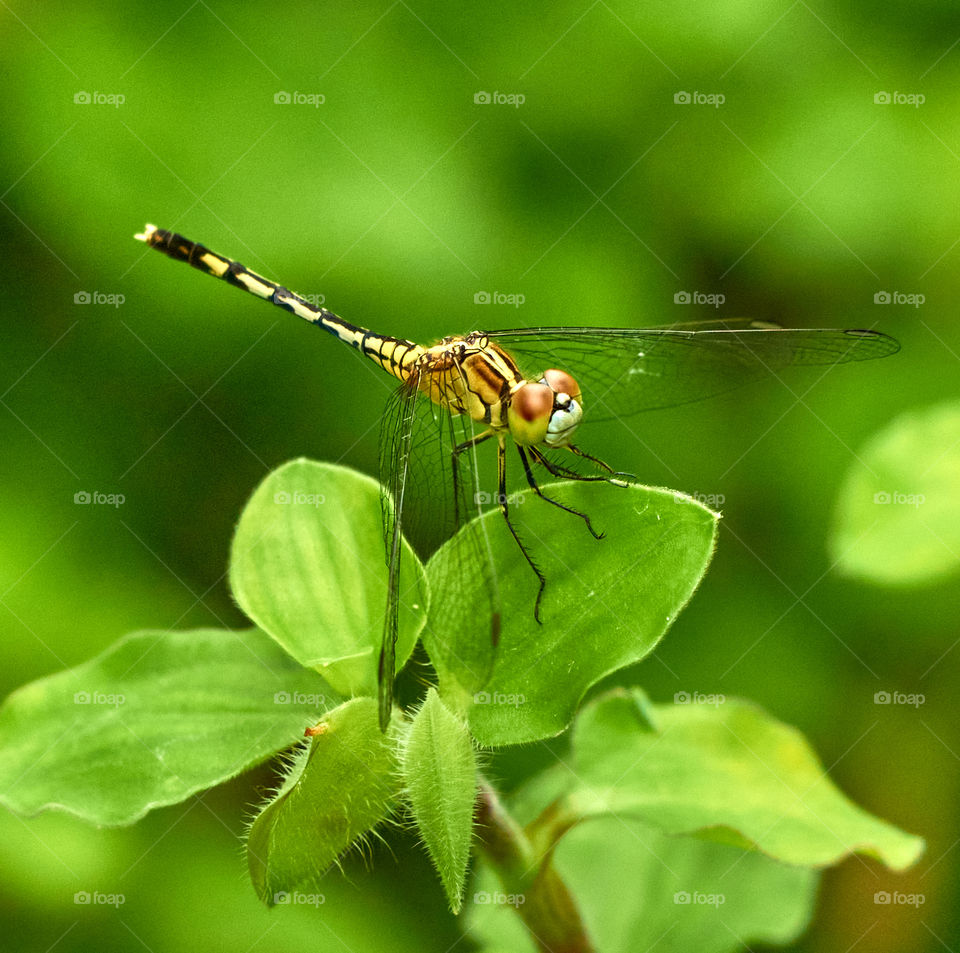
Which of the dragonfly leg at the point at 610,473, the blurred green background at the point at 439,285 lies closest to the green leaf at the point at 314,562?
the dragonfly leg at the point at 610,473

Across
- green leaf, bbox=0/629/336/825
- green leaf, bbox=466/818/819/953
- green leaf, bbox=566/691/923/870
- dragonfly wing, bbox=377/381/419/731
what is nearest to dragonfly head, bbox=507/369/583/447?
dragonfly wing, bbox=377/381/419/731

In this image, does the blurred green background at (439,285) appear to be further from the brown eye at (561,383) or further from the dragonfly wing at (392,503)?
the brown eye at (561,383)

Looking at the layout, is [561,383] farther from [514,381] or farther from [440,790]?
[440,790]

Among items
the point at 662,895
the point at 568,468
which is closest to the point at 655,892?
the point at 662,895

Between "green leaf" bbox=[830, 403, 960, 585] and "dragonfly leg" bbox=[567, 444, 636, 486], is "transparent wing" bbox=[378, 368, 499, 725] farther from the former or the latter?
"green leaf" bbox=[830, 403, 960, 585]

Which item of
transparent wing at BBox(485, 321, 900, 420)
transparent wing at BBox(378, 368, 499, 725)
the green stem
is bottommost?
the green stem

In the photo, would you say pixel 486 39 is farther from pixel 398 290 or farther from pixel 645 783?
pixel 645 783
